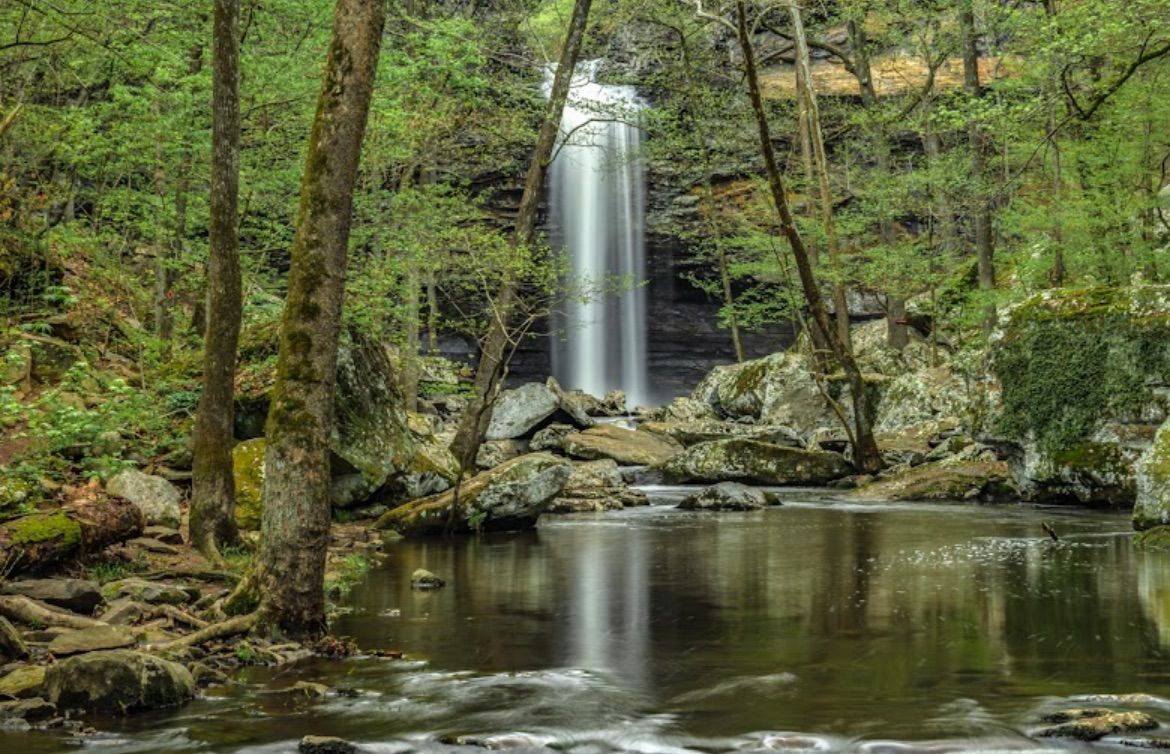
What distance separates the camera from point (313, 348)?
279 inches

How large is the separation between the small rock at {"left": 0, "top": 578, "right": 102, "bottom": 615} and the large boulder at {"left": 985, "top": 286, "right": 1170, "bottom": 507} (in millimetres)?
13614

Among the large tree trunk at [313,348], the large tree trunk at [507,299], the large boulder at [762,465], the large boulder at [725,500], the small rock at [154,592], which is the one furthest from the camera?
the large boulder at [762,465]

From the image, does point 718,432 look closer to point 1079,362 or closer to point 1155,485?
point 1079,362

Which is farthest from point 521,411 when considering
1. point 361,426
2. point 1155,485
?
point 1155,485

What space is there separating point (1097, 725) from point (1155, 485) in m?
8.24

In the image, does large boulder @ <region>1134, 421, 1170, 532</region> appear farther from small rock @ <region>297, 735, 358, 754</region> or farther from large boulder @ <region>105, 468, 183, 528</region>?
large boulder @ <region>105, 468, 183, 528</region>

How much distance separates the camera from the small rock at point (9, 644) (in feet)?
20.4

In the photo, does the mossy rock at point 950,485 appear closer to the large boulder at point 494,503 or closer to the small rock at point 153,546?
the large boulder at point 494,503

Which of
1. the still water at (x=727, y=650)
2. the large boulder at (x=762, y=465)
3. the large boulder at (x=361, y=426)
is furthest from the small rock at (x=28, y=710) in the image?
the large boulder at (x=762, y=465)

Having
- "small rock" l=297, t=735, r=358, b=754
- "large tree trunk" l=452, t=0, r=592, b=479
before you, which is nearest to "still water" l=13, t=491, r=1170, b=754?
"small rock" l=297, t=735, r=358, b=754

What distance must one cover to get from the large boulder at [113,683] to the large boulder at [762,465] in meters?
16.5

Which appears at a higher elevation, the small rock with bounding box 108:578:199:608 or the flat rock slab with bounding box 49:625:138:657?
the small rock with bounding box 108:578:199:608

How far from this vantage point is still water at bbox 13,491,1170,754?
17.5 ft

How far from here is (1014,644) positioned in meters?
7.21
